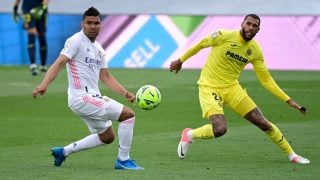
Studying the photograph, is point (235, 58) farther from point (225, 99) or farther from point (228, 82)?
point (225, 99)

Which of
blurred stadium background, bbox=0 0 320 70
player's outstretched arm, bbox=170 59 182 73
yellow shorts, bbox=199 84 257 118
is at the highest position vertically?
player's outstretched arm, bbox=170 59 182 73

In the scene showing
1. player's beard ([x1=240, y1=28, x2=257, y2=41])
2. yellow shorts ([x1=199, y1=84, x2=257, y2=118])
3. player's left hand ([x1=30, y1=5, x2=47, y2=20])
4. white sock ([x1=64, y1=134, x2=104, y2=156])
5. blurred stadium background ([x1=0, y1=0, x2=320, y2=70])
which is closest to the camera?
white sock ([x1=64, y1=134, x2=104, y2=156])

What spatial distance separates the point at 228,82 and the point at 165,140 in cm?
212

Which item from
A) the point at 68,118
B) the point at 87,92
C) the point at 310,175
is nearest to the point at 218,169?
the point at 310,175

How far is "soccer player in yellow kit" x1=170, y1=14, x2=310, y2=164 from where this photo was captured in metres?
Result: 12.2

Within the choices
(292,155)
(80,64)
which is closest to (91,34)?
Answer: (80,64)

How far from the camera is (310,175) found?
10.7 meters

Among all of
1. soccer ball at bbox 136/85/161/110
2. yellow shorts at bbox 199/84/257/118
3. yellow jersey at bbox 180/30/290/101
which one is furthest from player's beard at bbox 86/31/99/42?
yellow shorts at bbox 199/84/257/118

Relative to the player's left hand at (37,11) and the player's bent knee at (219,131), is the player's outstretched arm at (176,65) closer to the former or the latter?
the player's bent knee at (219,131)

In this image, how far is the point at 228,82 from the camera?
12.5 meters

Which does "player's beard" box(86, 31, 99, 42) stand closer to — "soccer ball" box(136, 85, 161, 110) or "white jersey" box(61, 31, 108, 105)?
"white jersey" box(61, 31, 108, 105)

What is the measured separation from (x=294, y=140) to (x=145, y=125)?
3.02 meters

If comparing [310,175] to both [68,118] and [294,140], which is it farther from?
[68,118]

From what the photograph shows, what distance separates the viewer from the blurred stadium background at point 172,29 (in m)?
26.2
